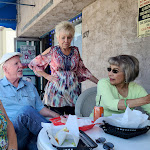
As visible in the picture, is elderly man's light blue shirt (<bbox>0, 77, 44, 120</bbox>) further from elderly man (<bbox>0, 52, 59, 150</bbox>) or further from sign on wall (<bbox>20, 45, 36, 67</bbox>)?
sign on wall (<bbox>20, 45, 36, 67</bbox>)

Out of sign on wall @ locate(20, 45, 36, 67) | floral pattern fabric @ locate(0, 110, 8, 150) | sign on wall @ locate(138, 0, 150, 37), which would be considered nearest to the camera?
floral pattern fabric @ locate(0, 110, 8, 150)

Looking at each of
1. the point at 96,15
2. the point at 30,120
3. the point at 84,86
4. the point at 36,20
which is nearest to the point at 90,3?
the point at 96,15

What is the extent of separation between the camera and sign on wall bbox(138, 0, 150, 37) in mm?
2674

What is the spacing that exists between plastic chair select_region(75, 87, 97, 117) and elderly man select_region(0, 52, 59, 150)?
24cm

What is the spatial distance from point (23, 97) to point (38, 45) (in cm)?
698

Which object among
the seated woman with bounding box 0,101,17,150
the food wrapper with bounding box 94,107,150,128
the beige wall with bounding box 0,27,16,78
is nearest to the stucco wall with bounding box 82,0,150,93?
the food wrapper with bounding box 94,107,150,128

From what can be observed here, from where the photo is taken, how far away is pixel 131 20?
3004 millimetres

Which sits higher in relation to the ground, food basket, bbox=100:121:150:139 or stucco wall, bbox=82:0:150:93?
stucco wall, bbox=82:0:150:93

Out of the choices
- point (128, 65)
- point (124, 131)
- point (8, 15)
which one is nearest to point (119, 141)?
point (124, 131)

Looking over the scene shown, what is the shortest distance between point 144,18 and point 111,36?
2.84 ft

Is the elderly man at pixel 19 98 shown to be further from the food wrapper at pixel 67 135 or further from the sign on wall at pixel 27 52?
the sign on wall at pixel 27 52

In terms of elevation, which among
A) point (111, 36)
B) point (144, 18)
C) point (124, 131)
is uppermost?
point (144, 18)

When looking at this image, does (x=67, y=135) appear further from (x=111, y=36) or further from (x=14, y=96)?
(x=111, y=36)

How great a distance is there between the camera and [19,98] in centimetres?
223
